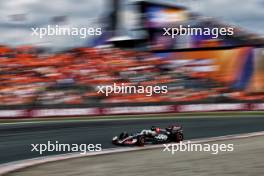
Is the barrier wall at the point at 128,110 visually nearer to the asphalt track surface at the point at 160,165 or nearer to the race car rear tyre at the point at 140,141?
the race car rear tyre at the point at 140,141

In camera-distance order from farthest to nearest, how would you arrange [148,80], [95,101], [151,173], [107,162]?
[148,80] < [95,101] < [107,162] < [151,173]

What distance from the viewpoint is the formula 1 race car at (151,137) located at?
33.8ft

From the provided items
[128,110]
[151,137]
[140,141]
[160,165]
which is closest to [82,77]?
[128,110]

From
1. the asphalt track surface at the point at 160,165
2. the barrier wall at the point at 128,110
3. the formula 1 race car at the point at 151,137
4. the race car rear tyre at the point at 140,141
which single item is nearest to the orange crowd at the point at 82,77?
the barrier wall at the point at 128,110

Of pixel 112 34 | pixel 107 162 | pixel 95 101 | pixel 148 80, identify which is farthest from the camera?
pixel 112 34

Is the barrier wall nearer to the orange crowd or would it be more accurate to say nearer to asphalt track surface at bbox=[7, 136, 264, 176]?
the orange crowd

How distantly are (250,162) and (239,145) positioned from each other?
2.69m

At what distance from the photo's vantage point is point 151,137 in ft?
34.6

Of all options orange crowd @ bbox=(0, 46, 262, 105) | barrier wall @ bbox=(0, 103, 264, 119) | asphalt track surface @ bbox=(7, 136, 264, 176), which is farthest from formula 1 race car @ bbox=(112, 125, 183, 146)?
orange crowd @ bbox=(0, 46, 262, 105)

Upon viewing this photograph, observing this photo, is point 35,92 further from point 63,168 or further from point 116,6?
point 63,168

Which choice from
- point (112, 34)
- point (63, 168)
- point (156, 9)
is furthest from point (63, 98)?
point (63, 168)

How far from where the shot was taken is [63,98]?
27391mm

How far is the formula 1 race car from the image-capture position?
10305 mm

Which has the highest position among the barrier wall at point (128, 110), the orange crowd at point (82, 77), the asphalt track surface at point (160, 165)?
the orange crowd at point (82, 77)
